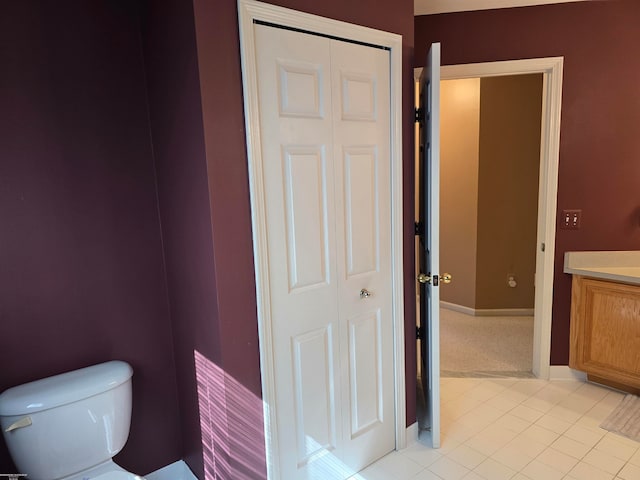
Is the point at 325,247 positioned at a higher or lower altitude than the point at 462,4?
lower

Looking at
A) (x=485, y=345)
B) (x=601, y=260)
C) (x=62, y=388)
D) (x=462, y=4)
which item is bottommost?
(x=485, y=345)

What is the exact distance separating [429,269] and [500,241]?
2429mm

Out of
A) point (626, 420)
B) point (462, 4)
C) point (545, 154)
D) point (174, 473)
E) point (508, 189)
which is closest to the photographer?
point (174, 473)

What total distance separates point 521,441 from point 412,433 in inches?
23.0

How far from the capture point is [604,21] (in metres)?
2.58

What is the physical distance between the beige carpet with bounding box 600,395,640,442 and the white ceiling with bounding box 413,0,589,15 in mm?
2554

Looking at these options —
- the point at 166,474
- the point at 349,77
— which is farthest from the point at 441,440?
the point at 349,77

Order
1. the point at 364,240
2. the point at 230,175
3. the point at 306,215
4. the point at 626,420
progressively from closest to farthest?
the point at 230,175 < the point at 306,215 < the point at 364,240 < the point at 626,420

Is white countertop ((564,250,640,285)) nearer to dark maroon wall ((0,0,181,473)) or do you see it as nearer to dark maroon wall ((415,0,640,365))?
dark maroon wall ((415,0,640,365))

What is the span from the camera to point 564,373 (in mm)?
2875

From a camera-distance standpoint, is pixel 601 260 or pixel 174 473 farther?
pixel 601 260

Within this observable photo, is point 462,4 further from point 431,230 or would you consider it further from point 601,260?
point 601,260

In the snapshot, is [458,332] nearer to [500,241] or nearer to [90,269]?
[500,241]

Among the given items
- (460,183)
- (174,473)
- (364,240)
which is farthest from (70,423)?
(460,183)
